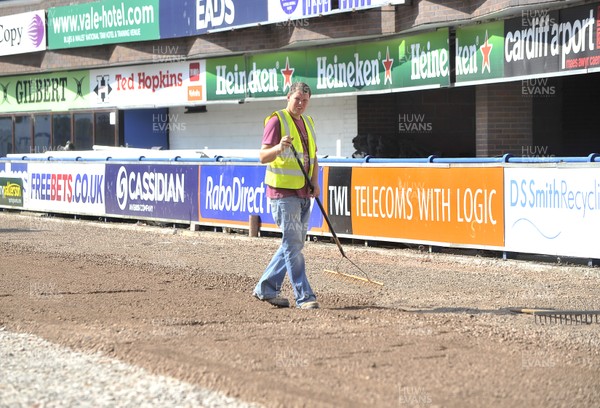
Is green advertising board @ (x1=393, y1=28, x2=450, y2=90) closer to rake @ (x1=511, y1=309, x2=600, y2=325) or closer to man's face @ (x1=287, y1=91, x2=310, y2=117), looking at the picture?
man's face @ (x1=287, y1=91, x2=310, y2=117)

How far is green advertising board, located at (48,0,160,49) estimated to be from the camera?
1144 inches

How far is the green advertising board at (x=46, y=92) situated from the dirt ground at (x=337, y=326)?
18.2 meters

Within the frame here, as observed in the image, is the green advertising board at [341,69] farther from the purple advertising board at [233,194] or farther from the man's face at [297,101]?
the man's face at [297,101]

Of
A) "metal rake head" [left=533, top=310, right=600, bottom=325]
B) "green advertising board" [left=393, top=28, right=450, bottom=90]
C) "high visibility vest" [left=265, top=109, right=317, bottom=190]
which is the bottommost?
"metal rake head" [left=533, top=310, right=600, bottom=325]

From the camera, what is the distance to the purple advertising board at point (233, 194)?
18828mm

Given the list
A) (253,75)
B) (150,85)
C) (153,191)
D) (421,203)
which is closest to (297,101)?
(421,203)

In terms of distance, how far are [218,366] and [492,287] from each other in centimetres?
554

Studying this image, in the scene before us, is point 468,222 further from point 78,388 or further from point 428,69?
point 78,388

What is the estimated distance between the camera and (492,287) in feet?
39.7

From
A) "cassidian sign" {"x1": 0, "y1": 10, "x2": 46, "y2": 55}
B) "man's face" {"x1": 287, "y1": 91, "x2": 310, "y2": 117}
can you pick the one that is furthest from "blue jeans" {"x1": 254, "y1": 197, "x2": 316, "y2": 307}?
"cassidian sign" {"x1": 0, "y1": 10, "x2": 46, "y2": 55}

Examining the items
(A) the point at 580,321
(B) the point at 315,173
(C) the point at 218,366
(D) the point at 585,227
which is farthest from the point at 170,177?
(C) the point at 218,366

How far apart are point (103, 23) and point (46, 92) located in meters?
5.47

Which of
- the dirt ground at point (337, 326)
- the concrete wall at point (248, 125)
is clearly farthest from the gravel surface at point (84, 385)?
the concrete wall at point (248, 125)

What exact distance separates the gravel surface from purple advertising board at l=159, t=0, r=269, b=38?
1718 cm
